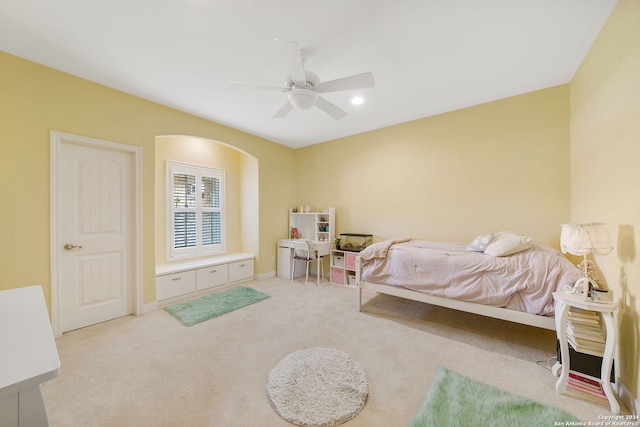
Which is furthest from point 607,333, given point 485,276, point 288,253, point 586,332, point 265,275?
point 265,275

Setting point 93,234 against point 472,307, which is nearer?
point 472,307

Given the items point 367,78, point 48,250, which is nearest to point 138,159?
point 48,250

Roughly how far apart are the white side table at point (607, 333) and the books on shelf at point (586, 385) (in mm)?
59

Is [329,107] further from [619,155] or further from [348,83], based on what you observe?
[619,155]

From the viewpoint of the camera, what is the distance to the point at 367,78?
6.09 feet

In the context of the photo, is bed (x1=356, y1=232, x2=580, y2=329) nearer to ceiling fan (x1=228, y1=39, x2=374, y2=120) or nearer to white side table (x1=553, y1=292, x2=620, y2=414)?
white side table (x1=553, y1=292, x2=620, y2=414)

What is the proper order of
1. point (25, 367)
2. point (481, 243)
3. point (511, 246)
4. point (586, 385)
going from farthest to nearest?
point (481, 243) < point (511, 246) < point (586, 385) < point (25, 367)

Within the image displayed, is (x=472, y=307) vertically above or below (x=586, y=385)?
above

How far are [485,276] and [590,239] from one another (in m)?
0.79

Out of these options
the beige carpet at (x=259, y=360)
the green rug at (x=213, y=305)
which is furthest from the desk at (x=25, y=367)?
the green rug at (x=213, y=305)

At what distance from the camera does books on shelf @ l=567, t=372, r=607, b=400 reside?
5.27 feet

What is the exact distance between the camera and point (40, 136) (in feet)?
7.49

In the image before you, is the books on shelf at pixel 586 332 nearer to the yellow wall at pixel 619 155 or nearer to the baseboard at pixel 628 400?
the yellow wall at pixel 619 155

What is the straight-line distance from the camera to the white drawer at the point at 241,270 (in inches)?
160
